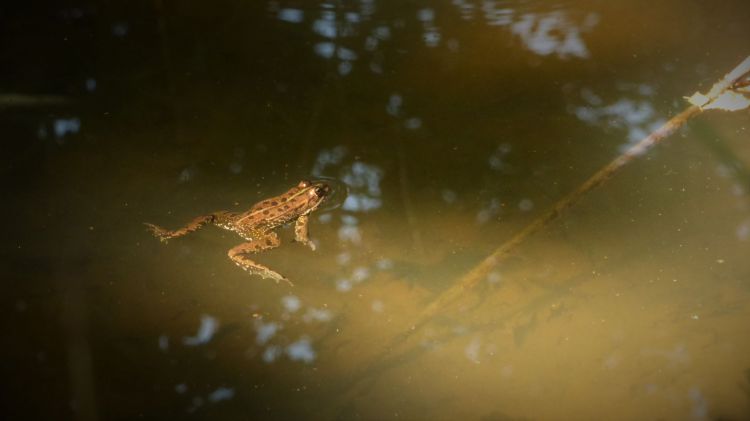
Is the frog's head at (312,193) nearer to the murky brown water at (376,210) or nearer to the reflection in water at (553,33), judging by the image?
the murky brown water at (376,210)

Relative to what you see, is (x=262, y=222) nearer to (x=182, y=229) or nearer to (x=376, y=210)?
(x=182, y=229)

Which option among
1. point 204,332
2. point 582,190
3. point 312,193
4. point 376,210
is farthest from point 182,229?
Answer: point 582,190

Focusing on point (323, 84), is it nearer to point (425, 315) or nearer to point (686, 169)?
point (425, 315)

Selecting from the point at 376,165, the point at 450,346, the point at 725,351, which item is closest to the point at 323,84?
the point at 376,165

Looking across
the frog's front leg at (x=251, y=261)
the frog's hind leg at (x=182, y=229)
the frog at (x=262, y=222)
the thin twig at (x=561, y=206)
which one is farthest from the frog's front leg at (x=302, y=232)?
the thin twig at (x=561, y=206)

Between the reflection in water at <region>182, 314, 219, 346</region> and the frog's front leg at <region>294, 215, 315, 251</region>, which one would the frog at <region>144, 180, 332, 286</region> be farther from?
the reflection in water at <region>182, 314, 219, 346</region>

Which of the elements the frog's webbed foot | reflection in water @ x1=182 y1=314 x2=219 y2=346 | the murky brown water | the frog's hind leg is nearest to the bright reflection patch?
the murky brown water

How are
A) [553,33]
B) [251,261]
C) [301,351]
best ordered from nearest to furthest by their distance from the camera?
[301,351] < [251,261] < [553,33]
